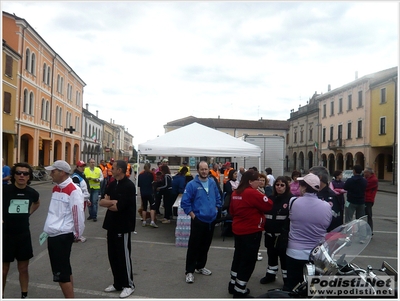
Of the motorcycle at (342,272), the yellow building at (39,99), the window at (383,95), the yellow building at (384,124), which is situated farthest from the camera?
the window at (383,95)

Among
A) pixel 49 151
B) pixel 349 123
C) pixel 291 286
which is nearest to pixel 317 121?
pixel 349 123

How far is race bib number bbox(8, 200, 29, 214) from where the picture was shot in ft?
13.5

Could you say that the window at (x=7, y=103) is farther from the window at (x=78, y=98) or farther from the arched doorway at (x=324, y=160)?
the arched doorway at (x=324, y=160)

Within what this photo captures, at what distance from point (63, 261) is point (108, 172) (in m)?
9.85

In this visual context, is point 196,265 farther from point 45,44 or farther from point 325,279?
point 45,44

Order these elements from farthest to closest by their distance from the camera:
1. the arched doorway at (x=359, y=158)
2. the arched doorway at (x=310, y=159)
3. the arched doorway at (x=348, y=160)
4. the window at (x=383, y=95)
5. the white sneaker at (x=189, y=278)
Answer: the arched doorway at (x=310, y=159), the arched doorway at (x=348, y=160), the arched doorway at (x=359, y=158), the window at (x=383, y=95), the white sneaker at (x=189, y=278)

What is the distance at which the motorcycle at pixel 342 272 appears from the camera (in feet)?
8.99

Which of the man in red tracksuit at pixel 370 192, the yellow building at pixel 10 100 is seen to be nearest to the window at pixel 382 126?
the man in red tracksuit at pixel 370 192

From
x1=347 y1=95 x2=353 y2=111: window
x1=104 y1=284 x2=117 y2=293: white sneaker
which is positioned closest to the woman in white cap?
x1=104 y1=284 x2=117 y2=293: white sneaker

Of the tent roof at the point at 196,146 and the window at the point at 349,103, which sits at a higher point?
the window at the point at 349,103

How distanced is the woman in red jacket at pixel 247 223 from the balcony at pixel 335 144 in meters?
41.5

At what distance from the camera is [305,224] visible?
386 centimetres

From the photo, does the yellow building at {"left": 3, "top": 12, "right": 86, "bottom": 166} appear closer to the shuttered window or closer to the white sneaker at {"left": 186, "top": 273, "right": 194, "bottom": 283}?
the shuttered window

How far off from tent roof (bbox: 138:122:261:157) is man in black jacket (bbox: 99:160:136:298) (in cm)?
584
